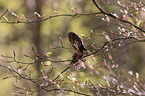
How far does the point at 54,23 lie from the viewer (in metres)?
9.61

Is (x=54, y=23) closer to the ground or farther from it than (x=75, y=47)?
farther from it

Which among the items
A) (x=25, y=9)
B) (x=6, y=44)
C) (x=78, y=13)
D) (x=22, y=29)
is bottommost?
(x=78, y=13)

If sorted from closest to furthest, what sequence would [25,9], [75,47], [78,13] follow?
[75,47], [78,13], [25,9]

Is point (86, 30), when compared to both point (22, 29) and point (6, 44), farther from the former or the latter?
Answer: point (6, 44)

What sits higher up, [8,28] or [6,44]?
[8,28]

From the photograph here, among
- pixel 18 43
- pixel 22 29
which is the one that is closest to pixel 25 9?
pixel 22 29

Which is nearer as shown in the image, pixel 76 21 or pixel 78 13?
pixel 78 13

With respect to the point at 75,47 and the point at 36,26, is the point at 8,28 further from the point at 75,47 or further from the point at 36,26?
the point at 75,47

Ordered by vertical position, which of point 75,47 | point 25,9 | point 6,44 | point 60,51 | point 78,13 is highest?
point 25,9

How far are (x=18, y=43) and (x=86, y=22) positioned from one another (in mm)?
3259

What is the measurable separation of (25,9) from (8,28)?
5.49 feet

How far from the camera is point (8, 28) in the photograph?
9.99 metres

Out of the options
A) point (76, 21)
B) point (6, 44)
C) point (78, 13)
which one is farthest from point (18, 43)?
point (78, 13)

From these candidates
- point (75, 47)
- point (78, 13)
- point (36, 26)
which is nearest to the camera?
point (75, 47)
